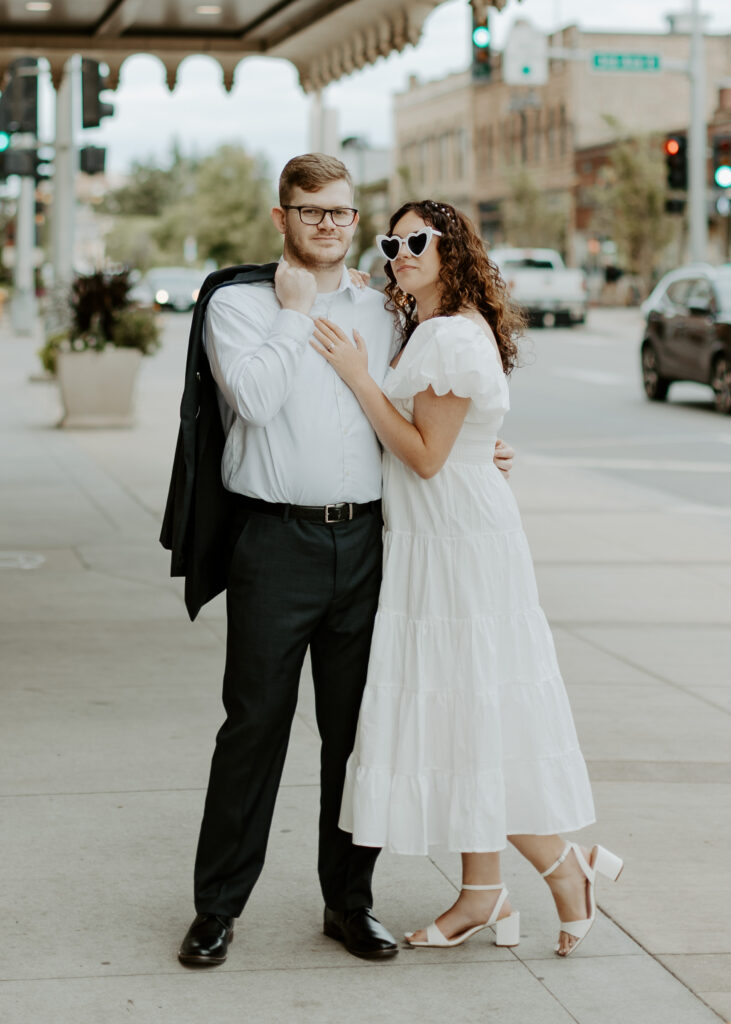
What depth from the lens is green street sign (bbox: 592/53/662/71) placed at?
106 ft

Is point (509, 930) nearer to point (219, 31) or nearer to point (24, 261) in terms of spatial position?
point (219, 31)

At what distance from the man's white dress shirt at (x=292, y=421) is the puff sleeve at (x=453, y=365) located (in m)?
0.16

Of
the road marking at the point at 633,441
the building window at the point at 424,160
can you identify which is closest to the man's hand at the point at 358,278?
the road marking at the point at 633,441

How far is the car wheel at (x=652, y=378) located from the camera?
23.1 m

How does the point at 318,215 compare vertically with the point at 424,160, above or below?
below

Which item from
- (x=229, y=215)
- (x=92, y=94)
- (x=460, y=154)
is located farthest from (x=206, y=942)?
(x=229, y=215)

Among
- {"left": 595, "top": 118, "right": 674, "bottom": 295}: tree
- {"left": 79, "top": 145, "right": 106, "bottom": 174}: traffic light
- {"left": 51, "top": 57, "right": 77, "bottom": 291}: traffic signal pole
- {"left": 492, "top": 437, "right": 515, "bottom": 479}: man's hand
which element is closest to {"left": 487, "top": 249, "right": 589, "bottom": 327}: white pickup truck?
{"left": 595, "top": 118, "right": 674, "bottom": 295}: tree

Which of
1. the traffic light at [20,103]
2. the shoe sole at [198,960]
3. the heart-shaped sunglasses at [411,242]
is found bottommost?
the shoe sole at [198,960]

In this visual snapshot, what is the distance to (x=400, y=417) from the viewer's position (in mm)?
4098

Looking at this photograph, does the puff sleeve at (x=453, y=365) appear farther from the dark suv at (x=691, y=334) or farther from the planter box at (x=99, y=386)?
the dark suv at (x=691, y=334)

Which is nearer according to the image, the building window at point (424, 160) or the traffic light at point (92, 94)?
the traffic light at point (92, 94)

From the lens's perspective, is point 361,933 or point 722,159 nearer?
point 361,933

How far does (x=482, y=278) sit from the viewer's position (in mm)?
4148

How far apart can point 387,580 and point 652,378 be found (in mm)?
19671
